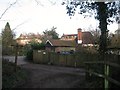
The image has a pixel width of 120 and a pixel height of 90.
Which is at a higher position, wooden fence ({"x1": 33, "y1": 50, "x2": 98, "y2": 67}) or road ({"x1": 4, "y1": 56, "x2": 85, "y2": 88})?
wooden fence ({"x1": 33, "y1": 50, "x2": 98, "y2": 67})

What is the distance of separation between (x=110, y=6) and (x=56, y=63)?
14.8 metres

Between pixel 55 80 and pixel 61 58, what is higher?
pixel 61 58

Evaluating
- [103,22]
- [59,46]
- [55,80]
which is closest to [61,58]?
[103,22]

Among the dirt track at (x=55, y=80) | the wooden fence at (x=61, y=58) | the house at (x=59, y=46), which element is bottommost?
the dirt track at (x=55, y=80)

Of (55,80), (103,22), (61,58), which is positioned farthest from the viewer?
(61,58)

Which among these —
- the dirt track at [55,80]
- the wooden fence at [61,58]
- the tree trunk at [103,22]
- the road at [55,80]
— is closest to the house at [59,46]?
the wooden fence at [61,58]

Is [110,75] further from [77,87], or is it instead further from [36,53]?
[36,53]

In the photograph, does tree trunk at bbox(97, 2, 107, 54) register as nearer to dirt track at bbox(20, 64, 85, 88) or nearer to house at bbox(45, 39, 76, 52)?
dirt track at bbox(20, 64, 85, 88)

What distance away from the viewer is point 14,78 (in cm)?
1383

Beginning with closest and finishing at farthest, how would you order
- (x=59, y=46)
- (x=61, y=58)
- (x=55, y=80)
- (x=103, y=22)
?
(x=55, y=80)
(x=103, y=22)
(x=61, y=58)
(x=59, y=46)

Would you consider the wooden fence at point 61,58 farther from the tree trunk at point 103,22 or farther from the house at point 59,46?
the house at point 59,46

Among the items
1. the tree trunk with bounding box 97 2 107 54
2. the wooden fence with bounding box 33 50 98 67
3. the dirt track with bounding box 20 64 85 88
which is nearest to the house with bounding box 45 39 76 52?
the wooden fence with bounding box 33 50 98 67

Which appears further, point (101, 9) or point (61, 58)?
point (61, 58)

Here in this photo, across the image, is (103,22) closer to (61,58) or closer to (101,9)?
(101,9)
